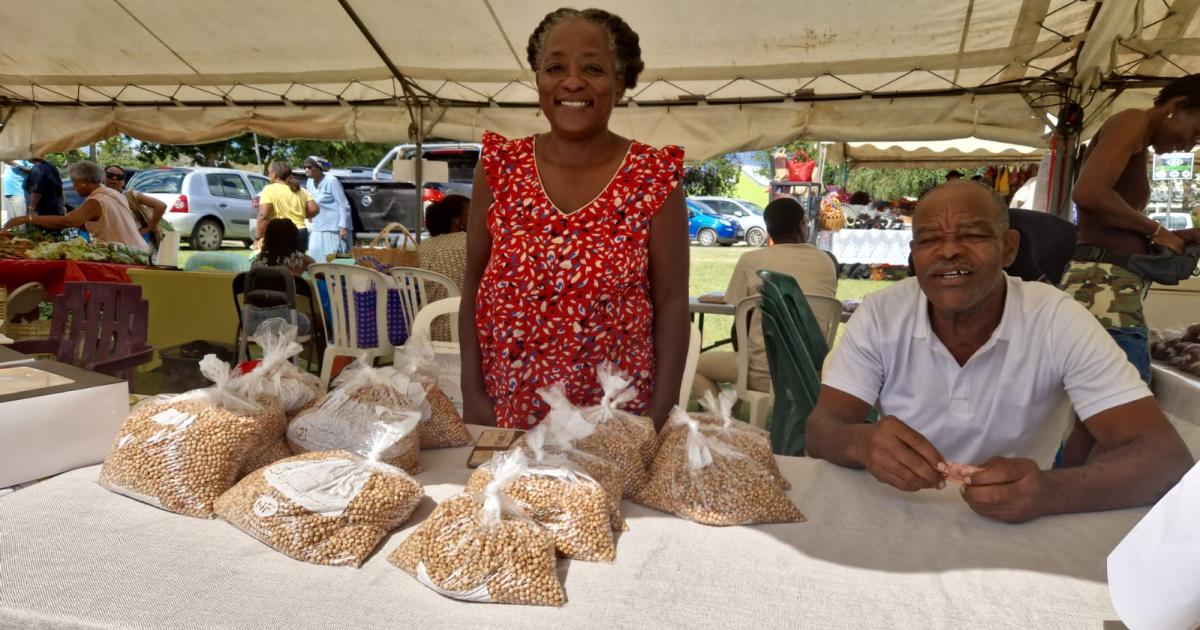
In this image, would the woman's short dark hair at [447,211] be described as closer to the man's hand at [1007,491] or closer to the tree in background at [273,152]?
the man's hand at [1007,491]

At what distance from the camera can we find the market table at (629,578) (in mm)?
890

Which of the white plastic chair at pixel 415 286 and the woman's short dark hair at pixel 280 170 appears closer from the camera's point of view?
the white plastic chair at pixel 415 286

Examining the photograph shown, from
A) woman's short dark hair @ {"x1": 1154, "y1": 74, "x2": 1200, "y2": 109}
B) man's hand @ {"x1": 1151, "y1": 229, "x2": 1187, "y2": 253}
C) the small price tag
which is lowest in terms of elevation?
the small price tag

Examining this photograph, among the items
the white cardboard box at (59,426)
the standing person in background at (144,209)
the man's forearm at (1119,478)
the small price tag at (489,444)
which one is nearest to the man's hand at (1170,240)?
the man's forearm at (1119,478)

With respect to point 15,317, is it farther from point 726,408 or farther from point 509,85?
point 726,408

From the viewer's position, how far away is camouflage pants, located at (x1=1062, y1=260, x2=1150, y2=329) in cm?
256

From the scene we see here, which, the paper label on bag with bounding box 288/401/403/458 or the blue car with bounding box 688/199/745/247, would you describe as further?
the blue car with bounding box 688/199/745/247

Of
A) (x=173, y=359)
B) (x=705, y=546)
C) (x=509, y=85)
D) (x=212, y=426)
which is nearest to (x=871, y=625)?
(x=705, y=546)

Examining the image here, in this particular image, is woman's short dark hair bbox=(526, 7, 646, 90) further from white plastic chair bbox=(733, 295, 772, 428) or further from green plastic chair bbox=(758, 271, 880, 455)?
white plastic chair bbox=(733, 295, 772, 428)

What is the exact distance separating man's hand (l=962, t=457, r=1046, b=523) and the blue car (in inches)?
743

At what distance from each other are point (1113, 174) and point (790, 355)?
52.5 inches

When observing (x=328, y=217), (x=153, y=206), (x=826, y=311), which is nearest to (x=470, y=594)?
(x=826, y=311)

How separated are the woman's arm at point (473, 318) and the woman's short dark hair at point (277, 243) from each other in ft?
14.5

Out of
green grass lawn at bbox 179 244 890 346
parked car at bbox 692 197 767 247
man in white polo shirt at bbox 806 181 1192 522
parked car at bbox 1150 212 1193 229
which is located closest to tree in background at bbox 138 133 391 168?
green grass lawn at bbox 179 244 890 346
